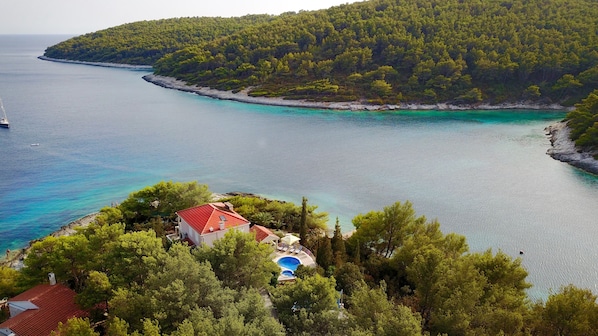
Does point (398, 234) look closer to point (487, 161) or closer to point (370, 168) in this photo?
point (370, 168)

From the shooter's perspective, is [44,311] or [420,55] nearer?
[44,311]

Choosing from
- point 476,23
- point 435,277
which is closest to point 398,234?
point 435,277

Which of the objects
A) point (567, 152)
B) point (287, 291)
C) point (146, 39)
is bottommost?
point (287, 291)

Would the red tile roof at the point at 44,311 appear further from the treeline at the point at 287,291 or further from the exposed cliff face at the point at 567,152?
the exposed cliff face at the point at 567,152

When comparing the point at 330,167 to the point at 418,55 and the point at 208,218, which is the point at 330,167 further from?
the point at 418,55

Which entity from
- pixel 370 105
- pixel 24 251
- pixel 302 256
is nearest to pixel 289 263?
pixel 302 256

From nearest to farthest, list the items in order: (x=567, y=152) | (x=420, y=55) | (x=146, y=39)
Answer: (x=567, y=152) < (x=420, y=55) < (x=146, y=39)

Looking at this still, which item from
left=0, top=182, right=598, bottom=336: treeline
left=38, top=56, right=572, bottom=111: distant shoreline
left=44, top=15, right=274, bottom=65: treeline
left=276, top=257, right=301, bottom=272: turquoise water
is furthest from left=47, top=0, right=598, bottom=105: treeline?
left=0, top=182, right=598, bottom=336: treeline

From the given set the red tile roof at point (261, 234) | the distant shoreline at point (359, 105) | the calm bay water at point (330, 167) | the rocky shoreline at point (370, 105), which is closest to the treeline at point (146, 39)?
the distant shoreline at point (359, 105)
